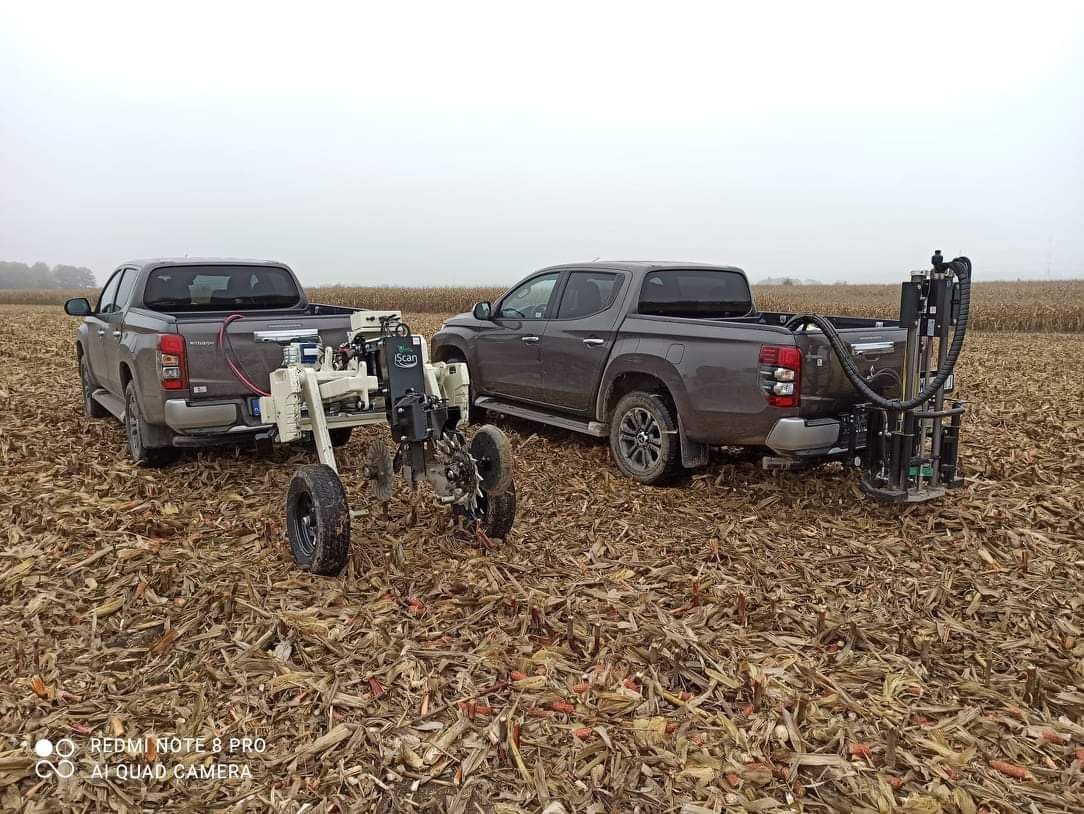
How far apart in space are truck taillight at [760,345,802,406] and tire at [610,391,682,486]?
Result: 1045 mm

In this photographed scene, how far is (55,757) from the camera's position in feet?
10.2

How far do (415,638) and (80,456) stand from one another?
484 cm

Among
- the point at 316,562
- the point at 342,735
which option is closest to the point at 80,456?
the point at 316,562

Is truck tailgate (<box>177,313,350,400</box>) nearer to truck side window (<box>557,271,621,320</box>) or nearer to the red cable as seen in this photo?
the red cable

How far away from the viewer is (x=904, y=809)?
2.89 m

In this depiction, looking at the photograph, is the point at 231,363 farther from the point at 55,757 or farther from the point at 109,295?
the point at 55,757

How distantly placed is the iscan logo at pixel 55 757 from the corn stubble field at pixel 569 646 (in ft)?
0.16

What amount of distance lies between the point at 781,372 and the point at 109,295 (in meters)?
6.84

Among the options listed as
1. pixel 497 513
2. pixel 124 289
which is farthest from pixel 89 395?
pixel 497 513

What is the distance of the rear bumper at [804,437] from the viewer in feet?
18.3

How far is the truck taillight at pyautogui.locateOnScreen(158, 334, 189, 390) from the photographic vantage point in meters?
5.91

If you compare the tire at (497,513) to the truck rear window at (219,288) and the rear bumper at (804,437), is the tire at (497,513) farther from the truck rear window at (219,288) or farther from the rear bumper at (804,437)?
the truck rear window at (219,288)

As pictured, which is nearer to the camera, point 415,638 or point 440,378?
point 415,638

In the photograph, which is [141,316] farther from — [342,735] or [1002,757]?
[1002,757]
